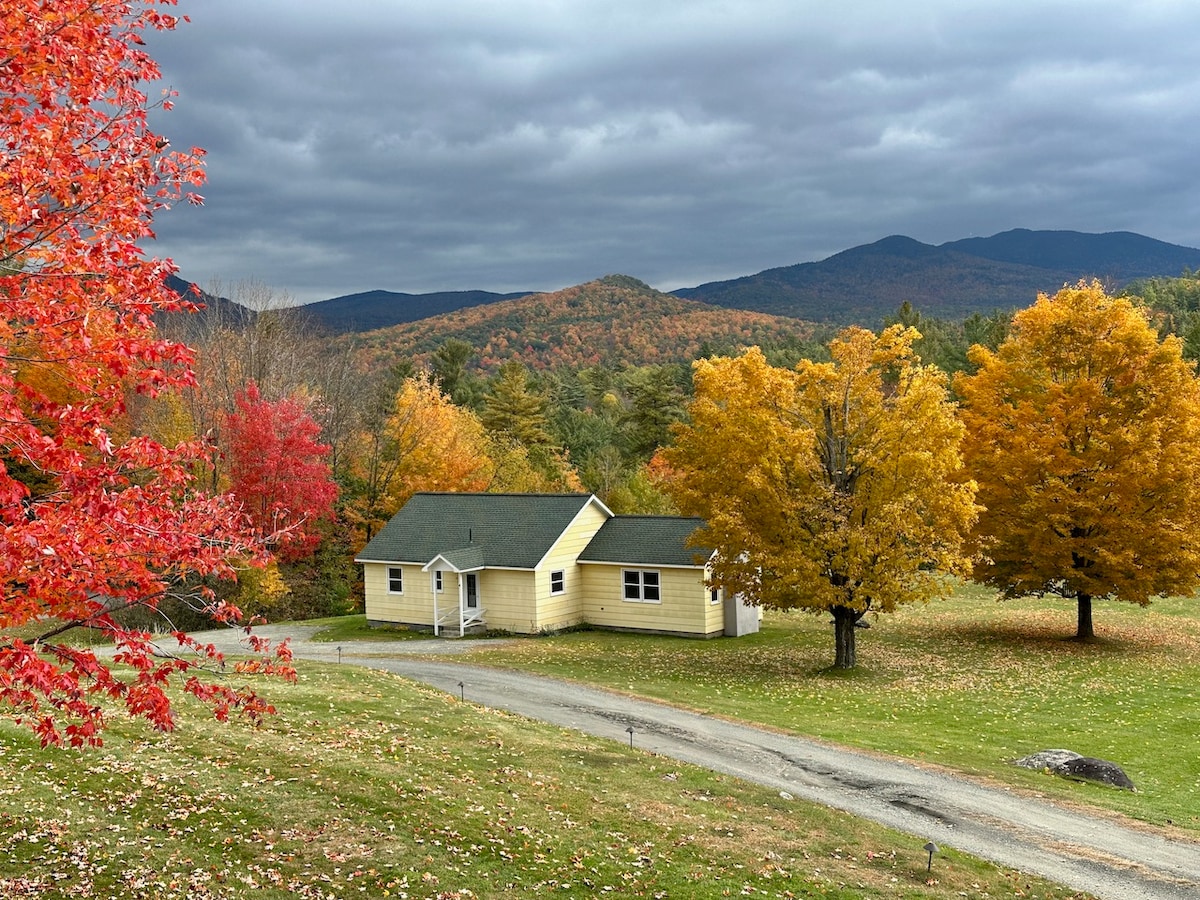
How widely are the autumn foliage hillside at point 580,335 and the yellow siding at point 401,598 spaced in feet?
311

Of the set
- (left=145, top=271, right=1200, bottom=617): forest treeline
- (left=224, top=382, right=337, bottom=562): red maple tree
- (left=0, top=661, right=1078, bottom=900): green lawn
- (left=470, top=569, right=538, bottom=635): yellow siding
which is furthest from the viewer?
(left=145, top=271, right=1200, bottom=617): forest treeline

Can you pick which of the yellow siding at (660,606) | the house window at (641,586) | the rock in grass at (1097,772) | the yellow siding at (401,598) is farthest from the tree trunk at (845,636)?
the yellow siding at (401,598)

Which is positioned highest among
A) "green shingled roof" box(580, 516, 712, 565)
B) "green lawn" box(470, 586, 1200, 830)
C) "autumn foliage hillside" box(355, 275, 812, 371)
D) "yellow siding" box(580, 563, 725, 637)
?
"autumn foliage hillside" box(355, 275, 812, 371)

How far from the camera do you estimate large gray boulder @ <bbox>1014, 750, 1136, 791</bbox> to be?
18547 mm

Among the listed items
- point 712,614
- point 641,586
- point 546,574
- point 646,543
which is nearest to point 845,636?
point 712,614

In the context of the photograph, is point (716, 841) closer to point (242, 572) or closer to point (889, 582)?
point (889, 582)

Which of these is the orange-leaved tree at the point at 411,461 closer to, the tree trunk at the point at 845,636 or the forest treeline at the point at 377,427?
the forest treeline at the point at 377,427

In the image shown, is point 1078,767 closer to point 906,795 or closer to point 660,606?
point 906,795

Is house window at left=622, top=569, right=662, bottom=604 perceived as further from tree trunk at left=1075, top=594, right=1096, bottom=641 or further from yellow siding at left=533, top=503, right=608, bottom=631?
tree trunk at left=1075, top=594, right=1096, bottom=641

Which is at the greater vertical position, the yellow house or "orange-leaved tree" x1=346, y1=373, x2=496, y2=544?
"orange-leaved tree" x1=346, y1=373, x2=496, y2=544

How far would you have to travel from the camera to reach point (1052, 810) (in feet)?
54.4

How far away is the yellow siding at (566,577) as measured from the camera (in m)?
37.9

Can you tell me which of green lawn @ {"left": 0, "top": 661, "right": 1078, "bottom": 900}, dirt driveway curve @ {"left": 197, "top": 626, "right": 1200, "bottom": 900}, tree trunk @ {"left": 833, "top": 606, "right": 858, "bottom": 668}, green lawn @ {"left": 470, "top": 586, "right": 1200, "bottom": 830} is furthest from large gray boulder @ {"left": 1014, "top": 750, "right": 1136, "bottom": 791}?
tree trunk @ {"left": 833, "top": 606, "right": 858, "bottom": 668}

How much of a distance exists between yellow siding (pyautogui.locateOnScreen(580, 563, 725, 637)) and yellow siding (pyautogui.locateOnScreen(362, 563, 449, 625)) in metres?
6.15
